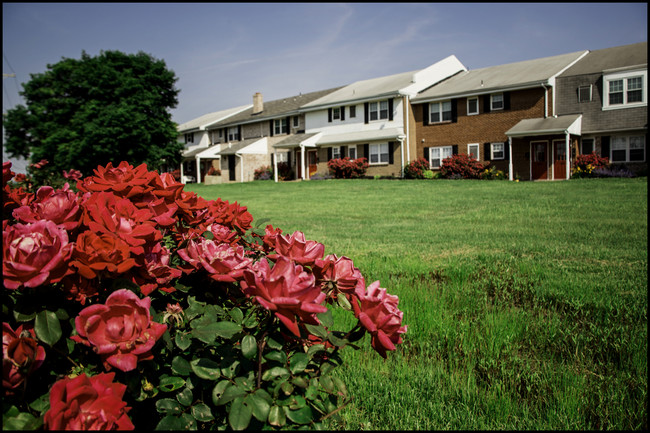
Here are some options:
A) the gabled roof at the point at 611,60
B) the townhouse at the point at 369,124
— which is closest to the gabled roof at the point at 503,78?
the gabled roof at the point at 611,60

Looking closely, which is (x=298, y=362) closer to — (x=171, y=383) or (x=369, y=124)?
(x=171, y=383)

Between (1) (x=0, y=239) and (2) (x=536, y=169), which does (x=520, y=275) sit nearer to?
(1) (x=0, y=239)

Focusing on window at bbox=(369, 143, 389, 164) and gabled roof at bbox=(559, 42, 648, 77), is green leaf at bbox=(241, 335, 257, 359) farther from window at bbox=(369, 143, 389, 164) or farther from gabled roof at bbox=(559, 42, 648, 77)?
window at bbox=(369, 143, 389, 164)

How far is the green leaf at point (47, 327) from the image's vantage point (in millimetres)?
1302

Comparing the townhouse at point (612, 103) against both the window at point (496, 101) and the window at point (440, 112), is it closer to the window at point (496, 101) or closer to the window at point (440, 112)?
the window at point (496, 101)

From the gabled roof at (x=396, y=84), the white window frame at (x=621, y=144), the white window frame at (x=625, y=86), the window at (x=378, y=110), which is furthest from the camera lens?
the window at (x=378, y=110)

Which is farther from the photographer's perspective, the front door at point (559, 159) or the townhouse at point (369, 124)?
the townhouse at point (369, 124)

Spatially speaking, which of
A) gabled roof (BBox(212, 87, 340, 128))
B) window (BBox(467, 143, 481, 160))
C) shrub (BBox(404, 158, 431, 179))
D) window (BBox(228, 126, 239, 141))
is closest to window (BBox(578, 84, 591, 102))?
window (BBox(467, 143, 481, 160))

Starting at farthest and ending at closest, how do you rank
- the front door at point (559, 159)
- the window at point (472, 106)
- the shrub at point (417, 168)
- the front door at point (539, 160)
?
the shrub at point (417, 168)
the window at point (472, 106)
the front door at point (539, 160)
the front door at point (559, 159)

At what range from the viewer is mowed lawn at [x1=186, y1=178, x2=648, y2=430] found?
2666 millimetres

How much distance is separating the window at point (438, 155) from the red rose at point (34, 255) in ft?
103

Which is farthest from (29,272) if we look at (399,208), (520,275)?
(399,208)

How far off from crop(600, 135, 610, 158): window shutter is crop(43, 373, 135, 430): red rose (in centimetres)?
3055

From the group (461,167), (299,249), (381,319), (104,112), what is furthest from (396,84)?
(381,319)
